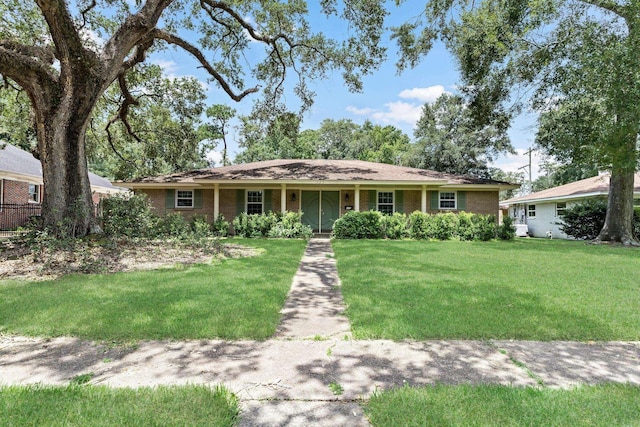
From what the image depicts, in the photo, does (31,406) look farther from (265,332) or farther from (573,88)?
(573,88)

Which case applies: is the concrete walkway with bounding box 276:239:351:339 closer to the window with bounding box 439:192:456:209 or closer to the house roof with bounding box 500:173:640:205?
the window with bounding box 439:192:456:209

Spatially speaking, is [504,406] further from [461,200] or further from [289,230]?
[461,200]

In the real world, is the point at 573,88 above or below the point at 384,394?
above

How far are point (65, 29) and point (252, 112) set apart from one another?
910 cm

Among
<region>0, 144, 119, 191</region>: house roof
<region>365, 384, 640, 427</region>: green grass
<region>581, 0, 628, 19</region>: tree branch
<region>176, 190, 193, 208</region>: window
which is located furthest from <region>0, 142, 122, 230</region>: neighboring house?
<region>581, 0, 628, 19</region>: tree branch

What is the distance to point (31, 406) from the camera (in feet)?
7.20

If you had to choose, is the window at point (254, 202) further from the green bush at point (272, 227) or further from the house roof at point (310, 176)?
the green bush at point (272, 227)

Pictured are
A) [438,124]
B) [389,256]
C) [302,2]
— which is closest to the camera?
[389,256]

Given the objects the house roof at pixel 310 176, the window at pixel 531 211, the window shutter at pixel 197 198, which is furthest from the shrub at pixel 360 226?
the window at pixel 531 211

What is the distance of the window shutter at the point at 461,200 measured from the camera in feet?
54.5

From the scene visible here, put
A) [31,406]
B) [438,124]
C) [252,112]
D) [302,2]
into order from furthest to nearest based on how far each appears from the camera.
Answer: [438,124], [252,112], [302,2], [31,406]

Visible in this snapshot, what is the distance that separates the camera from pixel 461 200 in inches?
655

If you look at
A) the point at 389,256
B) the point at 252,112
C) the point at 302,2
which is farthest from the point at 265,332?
the point at 252,112

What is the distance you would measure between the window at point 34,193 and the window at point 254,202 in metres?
13.2
